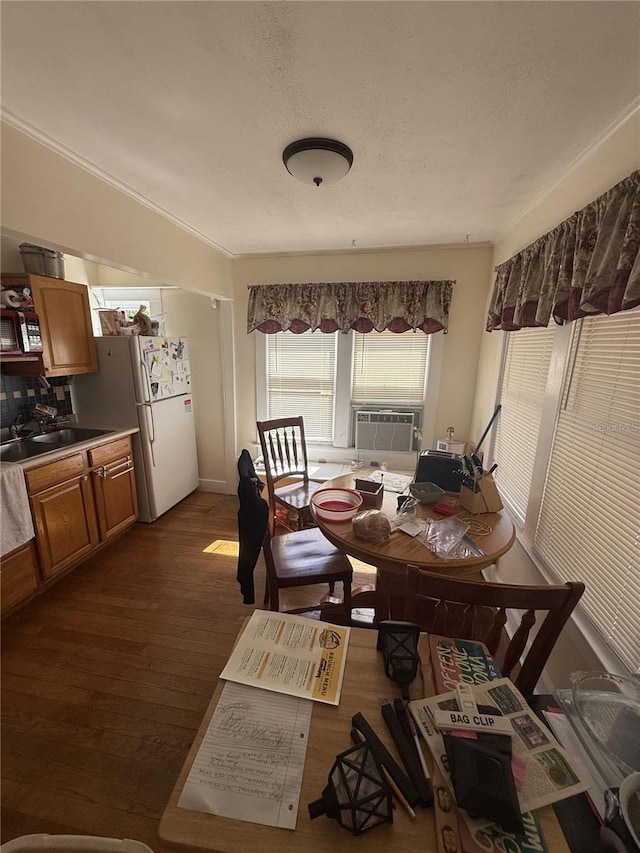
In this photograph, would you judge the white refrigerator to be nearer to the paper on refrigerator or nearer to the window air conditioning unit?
the window air conditioning unit

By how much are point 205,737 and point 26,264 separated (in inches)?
115

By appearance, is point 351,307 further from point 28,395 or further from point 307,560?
point 28,395

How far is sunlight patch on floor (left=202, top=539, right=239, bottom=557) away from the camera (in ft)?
8.56

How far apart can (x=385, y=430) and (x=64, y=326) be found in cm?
274

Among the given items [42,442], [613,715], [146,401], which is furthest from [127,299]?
[613,715]

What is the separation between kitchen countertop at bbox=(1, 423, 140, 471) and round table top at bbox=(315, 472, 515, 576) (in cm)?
174

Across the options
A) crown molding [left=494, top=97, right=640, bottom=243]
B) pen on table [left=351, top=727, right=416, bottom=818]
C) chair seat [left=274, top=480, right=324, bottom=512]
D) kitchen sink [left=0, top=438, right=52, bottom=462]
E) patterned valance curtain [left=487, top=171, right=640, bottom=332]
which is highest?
crown molding [left=494, top=97, right=640, bottom=243]

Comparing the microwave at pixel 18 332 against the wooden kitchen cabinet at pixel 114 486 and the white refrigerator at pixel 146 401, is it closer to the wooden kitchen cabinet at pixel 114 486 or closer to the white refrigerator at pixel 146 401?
the white refrigerator at pixel 146 401

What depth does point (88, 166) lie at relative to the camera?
1613 millimetres

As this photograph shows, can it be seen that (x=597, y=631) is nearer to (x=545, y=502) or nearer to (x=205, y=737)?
(x=545, y=502)

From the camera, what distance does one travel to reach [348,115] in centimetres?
125

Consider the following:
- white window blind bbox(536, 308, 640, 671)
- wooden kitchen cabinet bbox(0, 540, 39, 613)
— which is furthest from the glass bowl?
wooden kitchen cabinet bbox(0, 540, 39, 613)

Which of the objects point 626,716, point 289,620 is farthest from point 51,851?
point 626,716

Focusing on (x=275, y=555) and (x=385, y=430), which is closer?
(x=275, y=555)
